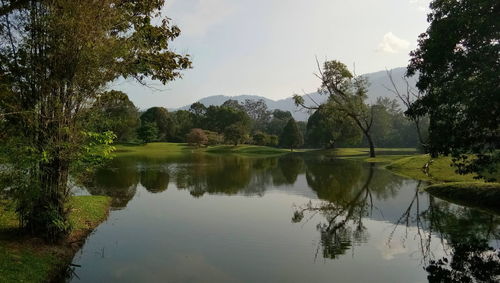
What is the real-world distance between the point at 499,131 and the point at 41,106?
1955 centimetres

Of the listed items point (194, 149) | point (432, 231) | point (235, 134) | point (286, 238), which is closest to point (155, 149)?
point (194, 149)

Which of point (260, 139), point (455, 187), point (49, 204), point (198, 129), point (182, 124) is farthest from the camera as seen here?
point (182, 124)

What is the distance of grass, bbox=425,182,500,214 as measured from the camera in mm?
22359

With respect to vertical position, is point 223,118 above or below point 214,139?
above

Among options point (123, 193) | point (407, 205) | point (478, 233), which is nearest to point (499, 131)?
point (478, 233)

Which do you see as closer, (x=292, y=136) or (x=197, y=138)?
(x=197, y=138)

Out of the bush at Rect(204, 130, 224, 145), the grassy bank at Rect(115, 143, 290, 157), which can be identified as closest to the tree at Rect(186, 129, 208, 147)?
the grassy bank at Rect(115, 143, 290, 157)

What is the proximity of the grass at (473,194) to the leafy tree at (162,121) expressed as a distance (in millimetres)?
95117

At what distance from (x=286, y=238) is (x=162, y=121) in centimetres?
10213

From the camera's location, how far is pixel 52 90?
1329 cm

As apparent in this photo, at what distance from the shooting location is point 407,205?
935 inches

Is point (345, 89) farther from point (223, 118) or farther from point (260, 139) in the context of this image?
point (223, 118)

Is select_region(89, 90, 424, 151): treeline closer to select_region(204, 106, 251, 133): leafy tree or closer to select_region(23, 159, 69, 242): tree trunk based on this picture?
select_region(204, 106, 251, 133): leafy tree

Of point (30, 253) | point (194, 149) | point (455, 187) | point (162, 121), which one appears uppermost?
point (162, 121)
